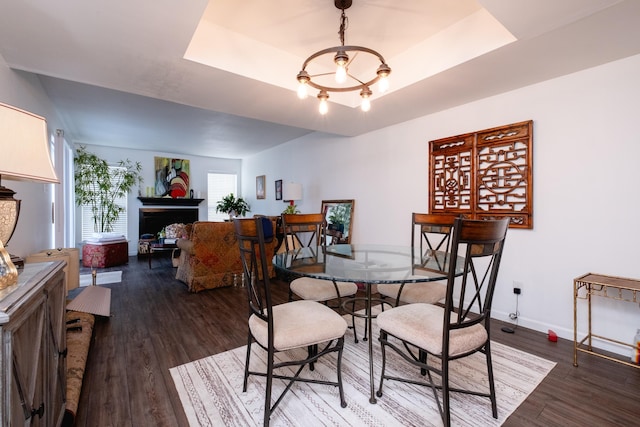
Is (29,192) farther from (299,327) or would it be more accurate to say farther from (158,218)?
(158,218)

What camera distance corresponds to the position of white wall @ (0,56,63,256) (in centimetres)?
236

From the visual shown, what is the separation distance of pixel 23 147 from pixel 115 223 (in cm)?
684

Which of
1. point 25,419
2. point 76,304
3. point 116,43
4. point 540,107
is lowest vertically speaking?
point 76,304

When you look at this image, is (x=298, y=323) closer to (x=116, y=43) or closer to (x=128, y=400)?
(x=128, y=400)

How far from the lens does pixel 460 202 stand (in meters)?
3.28

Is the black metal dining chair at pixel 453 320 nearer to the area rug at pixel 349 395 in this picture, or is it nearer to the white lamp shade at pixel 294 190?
the area rug at pixel 349 395

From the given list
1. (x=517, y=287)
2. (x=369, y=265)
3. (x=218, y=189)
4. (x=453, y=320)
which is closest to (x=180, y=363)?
(x=369, y=265)

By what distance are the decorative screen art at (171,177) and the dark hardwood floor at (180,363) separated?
436 centimetres

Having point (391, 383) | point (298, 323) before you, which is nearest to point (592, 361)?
point (391, 383)

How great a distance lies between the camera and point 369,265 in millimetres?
2115

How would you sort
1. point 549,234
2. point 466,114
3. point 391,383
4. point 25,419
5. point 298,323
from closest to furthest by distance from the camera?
point 25,419 → point 298,323 → point 391,383 → point 549,234 → point 466,114

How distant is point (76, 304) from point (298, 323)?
100 inches

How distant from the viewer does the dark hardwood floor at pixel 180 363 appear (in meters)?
1.63


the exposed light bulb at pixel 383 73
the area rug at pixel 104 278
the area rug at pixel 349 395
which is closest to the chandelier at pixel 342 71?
the exposed light bulb at pixel 383 73
